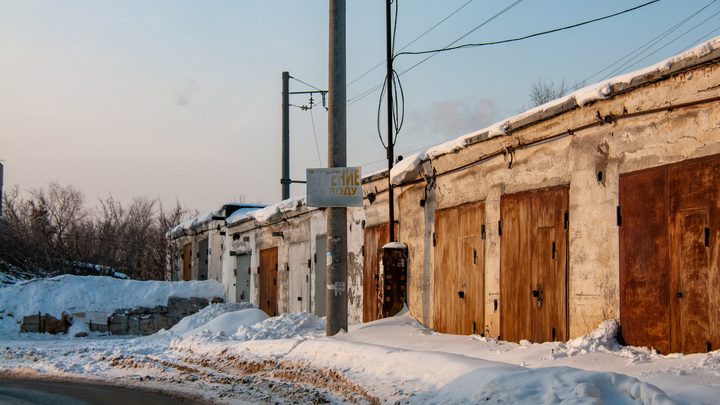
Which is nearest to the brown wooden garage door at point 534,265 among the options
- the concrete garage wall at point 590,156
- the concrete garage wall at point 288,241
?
the concrete garage wall at point 590,156

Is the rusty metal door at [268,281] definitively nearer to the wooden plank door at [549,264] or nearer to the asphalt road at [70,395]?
the asphalt road at [70,395]

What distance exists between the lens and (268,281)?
17438mm

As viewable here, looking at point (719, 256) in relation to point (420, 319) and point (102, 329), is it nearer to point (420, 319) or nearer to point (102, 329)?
point (420, 319)

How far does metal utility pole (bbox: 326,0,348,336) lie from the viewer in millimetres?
10266

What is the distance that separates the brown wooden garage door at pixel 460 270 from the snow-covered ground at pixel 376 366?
1.27 ft

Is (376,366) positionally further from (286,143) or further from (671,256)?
(286,143)

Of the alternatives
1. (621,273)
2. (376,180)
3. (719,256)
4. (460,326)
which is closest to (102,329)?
(376,180)

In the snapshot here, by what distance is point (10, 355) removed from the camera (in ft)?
39.0

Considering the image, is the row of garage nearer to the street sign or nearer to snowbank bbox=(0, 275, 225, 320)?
Answer: the street sign

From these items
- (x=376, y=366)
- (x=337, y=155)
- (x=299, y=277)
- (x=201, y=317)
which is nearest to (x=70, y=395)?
(x=376, y=366)

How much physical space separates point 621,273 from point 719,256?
1.13m

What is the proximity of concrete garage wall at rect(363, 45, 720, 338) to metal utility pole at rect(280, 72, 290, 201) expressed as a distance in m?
15.1

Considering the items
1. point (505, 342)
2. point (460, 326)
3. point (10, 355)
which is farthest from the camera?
point (10, 355)

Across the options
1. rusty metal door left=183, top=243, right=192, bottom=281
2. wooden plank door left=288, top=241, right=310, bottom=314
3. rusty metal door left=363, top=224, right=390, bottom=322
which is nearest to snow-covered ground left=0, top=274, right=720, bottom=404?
rusty metal door left=363, top=224, right=390, bottom=322
